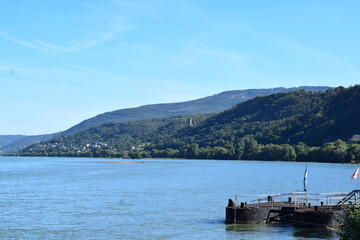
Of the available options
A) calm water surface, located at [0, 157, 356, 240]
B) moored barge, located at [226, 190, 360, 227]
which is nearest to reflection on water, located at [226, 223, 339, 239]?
calm water surface, located at [0, 157, 356, 240]

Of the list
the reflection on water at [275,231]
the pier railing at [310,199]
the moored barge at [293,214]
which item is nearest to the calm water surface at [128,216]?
the reflection on water at [275,231]

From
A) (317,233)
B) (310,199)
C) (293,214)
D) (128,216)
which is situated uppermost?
(310,199)

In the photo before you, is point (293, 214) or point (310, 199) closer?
point (293, 214)

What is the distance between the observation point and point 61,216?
2256 inches

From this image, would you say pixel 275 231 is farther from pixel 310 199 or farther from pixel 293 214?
pixel 310 199

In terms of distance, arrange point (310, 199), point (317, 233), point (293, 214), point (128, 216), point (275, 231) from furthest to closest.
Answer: point (128, 216)
point (310, 199)
point (293, 214)
point (275, 231)
point (317, 233)

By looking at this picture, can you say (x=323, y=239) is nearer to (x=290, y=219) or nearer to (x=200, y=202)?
(x=290, y=219)

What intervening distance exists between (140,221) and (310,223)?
15.9 metres

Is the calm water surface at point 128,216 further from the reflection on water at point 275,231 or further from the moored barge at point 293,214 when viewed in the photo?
the moored barge at point 293,214

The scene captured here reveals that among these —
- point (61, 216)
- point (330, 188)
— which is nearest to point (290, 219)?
point (61, 216)

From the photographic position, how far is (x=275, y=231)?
47969mm

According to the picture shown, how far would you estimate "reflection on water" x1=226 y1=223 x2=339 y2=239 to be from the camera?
4556cm

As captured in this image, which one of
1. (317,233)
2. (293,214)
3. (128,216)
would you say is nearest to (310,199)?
(293,214)

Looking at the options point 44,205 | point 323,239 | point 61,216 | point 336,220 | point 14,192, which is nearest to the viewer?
point 323,239
